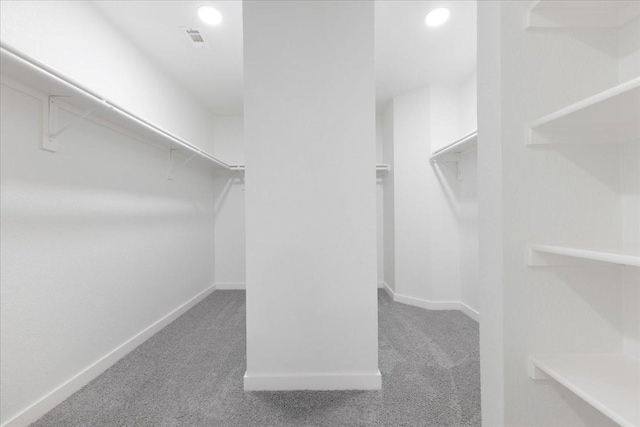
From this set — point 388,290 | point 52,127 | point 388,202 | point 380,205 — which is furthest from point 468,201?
point 52,127

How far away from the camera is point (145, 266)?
2.47m

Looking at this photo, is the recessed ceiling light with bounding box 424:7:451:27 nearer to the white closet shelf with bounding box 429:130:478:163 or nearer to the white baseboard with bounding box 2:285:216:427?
the white closet shelf with bounding box 429:130:478:163

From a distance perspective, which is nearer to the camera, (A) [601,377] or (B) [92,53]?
(A) [601,377]

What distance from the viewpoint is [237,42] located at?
2.36 meters

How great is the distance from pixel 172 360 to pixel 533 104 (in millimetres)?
2556

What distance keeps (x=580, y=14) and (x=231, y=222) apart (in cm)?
387

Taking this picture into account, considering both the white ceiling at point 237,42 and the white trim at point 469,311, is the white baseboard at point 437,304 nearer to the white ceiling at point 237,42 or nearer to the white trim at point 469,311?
the white trim at point 469,311

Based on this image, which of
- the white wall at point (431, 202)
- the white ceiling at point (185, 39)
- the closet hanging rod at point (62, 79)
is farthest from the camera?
the white wall at point (431, 202)

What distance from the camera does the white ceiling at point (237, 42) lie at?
6.49 feet

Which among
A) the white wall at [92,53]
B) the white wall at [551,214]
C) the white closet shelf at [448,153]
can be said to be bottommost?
the white wall at [551,214]

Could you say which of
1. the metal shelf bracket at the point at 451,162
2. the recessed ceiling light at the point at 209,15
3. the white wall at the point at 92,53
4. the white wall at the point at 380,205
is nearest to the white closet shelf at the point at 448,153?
the metal shelf bracket at the point at 451,162

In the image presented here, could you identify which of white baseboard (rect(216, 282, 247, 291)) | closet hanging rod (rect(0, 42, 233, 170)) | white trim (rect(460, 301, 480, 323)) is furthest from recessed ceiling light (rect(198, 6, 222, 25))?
white trim (rect(460, 301, 480, 323))

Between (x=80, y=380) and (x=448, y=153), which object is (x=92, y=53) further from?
(x=448, y=153)

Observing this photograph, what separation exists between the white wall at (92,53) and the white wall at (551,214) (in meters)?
1.90
